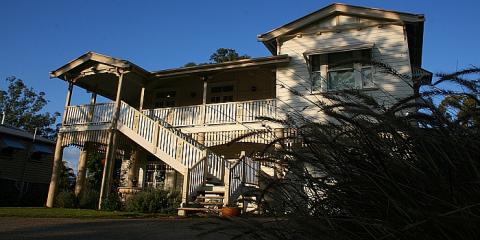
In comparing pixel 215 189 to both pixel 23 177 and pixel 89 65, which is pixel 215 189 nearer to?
pixel 89 65

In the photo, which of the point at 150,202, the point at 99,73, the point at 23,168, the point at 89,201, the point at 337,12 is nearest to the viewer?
the point at 150,202

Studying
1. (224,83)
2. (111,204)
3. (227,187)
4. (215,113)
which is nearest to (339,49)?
(215,113)

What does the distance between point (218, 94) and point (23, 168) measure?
14928 millimetres

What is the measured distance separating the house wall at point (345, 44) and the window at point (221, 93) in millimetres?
3450

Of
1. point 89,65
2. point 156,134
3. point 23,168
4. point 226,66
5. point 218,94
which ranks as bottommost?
point 23,168

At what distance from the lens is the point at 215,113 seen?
50.6ft

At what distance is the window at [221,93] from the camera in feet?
59.7

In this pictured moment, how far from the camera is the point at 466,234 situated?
1.27 m

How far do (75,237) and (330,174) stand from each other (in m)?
6.24

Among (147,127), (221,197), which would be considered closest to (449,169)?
(221,197)

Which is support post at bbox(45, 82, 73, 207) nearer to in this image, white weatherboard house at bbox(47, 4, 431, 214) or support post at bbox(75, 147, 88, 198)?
white weatherboard house at bbox(47, 4, 431, 214)

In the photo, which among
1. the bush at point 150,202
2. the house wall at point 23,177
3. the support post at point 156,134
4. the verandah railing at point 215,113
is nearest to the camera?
the bush at point 150,202

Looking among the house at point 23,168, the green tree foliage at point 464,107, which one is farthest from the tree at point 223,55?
the green tree foliage at point 464,107

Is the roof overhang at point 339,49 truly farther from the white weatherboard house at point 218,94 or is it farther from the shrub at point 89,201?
the shrub at point 89,201
